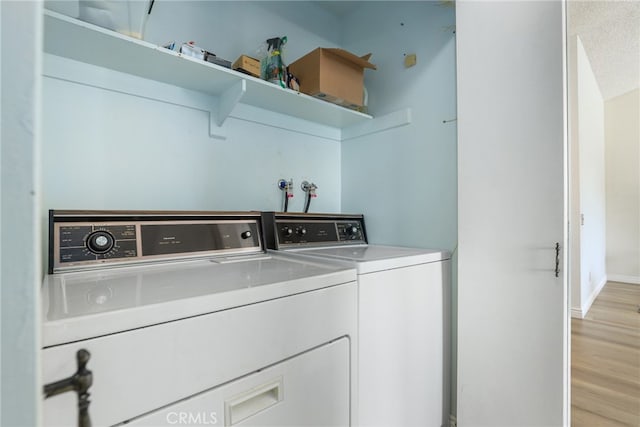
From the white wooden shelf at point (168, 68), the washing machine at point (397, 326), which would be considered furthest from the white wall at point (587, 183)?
the white wooden shelf at point (168, 68)

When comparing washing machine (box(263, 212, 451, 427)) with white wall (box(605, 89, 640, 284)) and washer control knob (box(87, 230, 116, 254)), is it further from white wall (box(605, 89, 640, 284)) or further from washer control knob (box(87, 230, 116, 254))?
white wall (box(605, 89, 640, 284))

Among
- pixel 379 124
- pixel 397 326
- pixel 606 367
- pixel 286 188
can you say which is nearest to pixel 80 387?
pixel 397 326

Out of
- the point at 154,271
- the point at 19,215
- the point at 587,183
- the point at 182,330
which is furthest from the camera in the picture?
the point at 587,183

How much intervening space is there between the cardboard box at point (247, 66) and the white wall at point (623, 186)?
538cm

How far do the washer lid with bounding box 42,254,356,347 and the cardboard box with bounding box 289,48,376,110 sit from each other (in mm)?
997

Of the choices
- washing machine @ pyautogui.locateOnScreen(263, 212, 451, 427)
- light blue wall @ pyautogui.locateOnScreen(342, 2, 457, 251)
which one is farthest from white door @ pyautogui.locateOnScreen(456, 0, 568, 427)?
light blue wall @ pyautogui.locateOnScreen(342, 2, 457, 251)

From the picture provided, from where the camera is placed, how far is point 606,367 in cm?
200

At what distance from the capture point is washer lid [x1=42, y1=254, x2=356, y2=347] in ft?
1.84

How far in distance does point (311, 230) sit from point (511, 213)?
936 millimetres

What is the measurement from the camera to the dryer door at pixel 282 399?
670mm

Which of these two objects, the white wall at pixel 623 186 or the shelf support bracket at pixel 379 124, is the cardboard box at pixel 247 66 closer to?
the shelf support bracket at pixel 379 124

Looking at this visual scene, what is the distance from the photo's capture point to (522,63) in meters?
1.18

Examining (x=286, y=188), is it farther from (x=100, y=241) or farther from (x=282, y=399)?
(x=282, y=399)

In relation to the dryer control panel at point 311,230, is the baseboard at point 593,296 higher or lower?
lower
